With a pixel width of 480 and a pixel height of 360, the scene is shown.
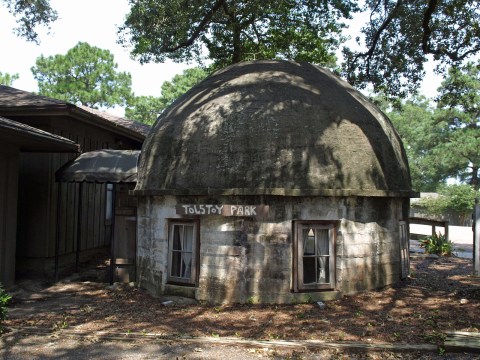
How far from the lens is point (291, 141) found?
1006 cm

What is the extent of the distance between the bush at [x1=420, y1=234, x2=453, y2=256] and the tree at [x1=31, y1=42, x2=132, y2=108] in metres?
39.7

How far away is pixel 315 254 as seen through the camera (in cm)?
999

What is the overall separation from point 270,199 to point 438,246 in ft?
40.3

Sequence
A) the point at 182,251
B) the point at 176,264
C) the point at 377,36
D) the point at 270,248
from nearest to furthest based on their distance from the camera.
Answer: the point at 270,248
the point at 182,251
the point at 176,264
the point at 377,36

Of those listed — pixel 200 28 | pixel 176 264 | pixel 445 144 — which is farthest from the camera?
pixel 445 144

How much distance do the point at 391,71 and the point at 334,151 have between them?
778 centimetres

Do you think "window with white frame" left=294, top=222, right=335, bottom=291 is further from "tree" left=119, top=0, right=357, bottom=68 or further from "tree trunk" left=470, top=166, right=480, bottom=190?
"tree trunk" left=470, top=166, right=480, bottom=190

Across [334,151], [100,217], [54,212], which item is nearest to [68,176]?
[54,212]

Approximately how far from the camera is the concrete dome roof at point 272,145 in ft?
32.4

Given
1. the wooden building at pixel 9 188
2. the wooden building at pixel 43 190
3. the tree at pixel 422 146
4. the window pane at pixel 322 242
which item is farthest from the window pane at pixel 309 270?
the tree at pixel 422 146

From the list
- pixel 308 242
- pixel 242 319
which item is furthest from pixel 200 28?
pixel 242 319

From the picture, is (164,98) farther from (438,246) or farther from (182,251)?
(182,251)

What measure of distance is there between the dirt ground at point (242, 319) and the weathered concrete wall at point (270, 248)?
1.06ft

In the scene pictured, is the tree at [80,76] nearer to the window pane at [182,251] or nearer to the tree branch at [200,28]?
the tree branch at [200,28]
